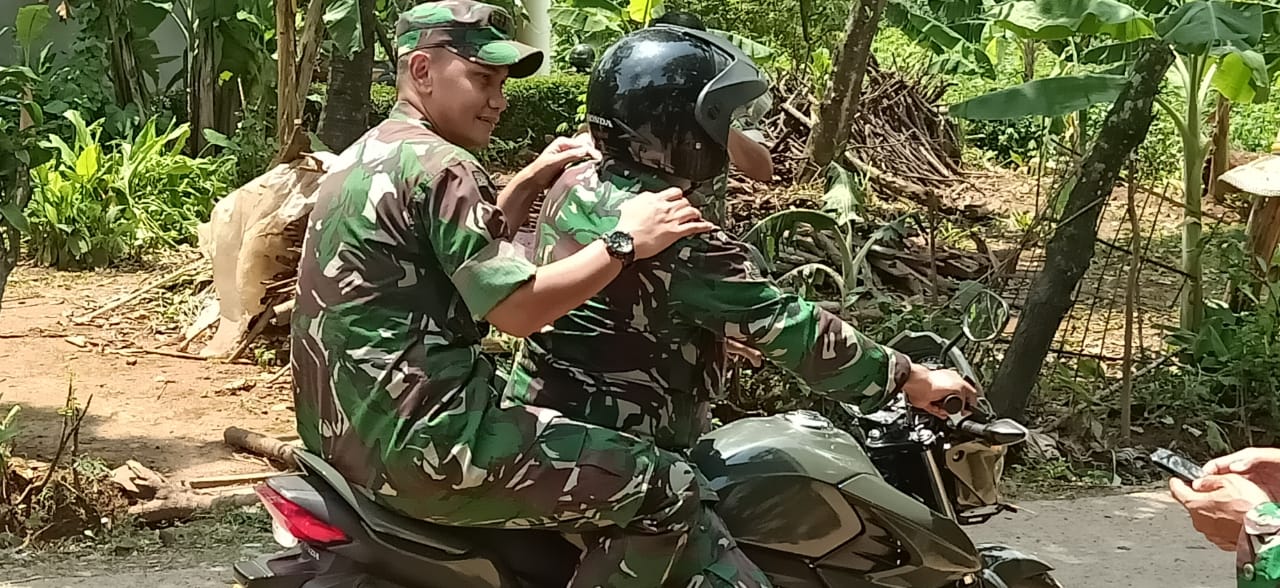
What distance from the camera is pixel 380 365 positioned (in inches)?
101

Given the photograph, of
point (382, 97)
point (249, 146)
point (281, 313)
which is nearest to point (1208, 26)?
point (281, 313)

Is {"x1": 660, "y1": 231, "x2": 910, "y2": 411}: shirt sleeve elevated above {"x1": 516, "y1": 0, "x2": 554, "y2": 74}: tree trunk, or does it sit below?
above

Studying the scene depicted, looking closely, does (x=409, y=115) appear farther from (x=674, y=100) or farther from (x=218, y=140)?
(x=218, y=140)

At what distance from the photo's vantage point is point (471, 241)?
2.49 meters

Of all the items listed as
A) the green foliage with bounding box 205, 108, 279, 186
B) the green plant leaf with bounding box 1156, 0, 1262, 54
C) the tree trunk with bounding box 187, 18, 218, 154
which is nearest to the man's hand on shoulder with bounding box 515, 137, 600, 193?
the green plant leaf with bounding box 1156, 0, 1262, 54

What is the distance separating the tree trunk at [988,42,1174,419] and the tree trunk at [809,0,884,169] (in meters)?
2.05

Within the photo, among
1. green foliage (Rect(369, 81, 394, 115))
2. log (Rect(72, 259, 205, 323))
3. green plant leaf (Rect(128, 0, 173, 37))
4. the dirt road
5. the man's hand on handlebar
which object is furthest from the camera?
green foliage (Rect(369, 81, 394, 115))

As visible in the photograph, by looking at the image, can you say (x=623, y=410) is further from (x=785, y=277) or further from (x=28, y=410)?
(x=28, y=410)

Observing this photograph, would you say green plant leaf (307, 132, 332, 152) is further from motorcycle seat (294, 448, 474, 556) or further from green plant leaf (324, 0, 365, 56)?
motorcycle seat (294, 448, 474, 556)

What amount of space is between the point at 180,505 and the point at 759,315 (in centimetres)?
375

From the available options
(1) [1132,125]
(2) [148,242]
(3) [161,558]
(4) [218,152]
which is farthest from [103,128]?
(1) [1132,125]

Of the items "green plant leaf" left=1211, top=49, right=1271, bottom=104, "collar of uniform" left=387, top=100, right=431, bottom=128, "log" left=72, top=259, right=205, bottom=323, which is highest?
"collar of uniform" left=387, top=100, right=431, bottom=128

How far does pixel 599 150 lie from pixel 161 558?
10.2 ft

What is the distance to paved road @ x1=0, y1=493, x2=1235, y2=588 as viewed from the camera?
16.6 feet
